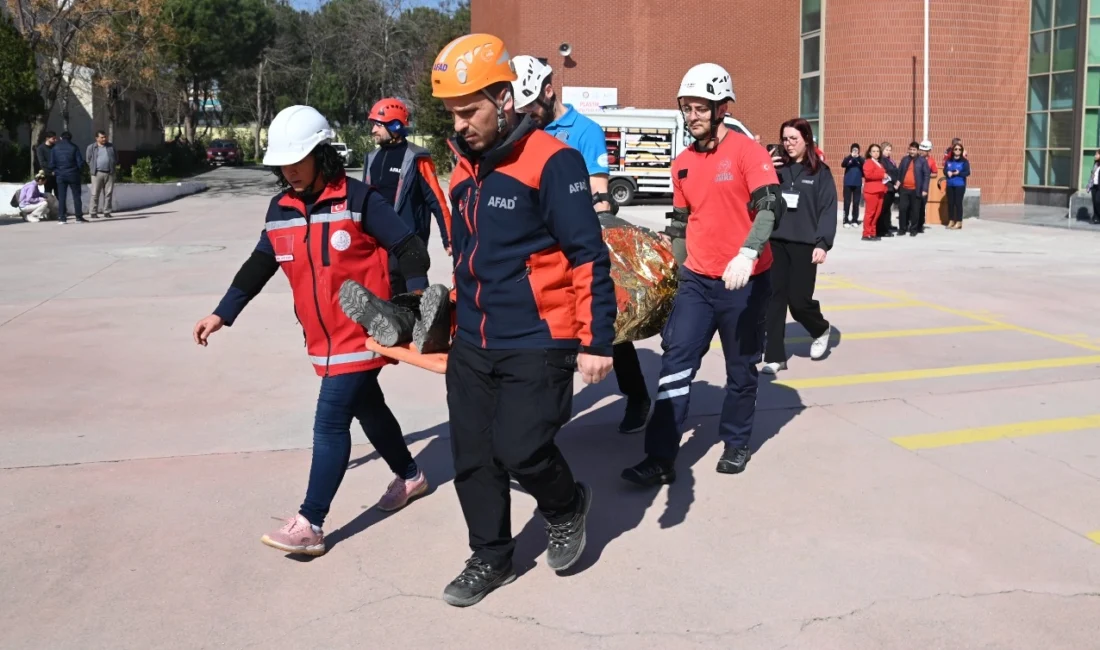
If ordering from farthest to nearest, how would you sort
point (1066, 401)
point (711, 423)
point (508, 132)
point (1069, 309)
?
point (1069, 309), point (1066, 401), point (711, 423), point (508, 132)

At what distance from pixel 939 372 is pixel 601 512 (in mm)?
4031

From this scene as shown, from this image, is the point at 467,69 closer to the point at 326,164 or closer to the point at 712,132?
the point at 326,164

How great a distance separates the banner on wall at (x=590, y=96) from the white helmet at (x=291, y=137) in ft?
106

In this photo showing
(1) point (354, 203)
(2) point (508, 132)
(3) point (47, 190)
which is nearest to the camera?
(2) point (508, 132)

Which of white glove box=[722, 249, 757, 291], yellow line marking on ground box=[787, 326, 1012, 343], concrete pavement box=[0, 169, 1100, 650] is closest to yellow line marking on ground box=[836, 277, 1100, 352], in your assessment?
concrete pavement box=[0, 169, 1100, 650]

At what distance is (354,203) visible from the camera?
428cm

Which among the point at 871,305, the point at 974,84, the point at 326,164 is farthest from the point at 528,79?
the point at 974,84

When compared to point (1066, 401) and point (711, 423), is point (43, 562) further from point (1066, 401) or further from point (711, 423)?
point (1066, 401)

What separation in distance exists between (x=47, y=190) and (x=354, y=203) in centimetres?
2119

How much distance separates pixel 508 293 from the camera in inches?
148

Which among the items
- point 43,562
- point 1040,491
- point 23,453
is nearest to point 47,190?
point 23,453

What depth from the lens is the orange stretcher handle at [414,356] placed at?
4.11 m

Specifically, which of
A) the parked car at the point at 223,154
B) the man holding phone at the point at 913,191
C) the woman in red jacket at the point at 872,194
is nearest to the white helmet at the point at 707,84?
the woman in red jacket at the point at 872,194

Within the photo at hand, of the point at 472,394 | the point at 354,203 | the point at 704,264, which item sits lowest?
the point at 472,394
